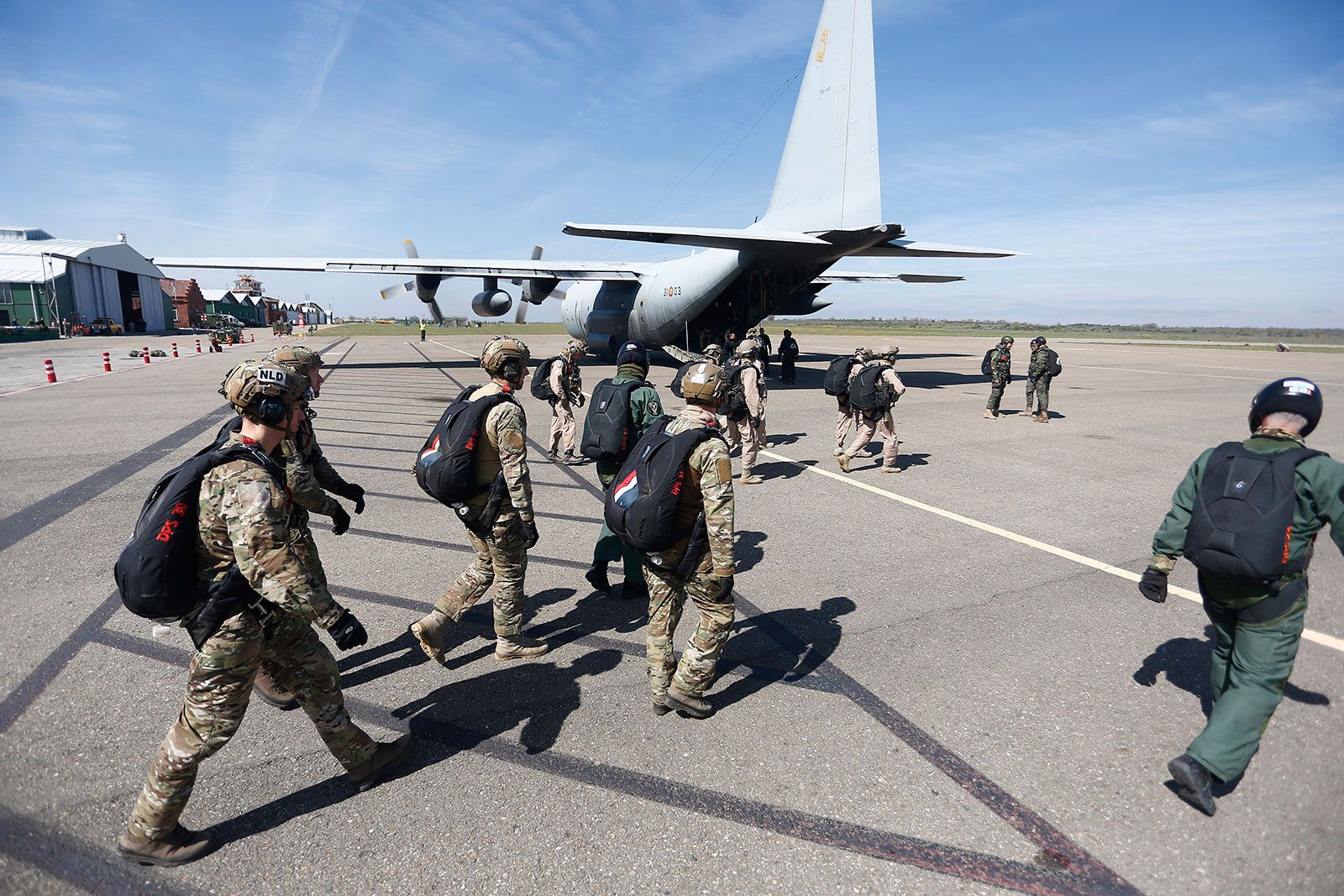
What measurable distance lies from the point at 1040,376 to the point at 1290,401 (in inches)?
472

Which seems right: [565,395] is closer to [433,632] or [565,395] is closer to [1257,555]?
[433,632]

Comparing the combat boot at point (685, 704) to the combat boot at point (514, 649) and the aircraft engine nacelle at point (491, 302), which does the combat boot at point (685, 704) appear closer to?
the combat boot at point (514, 649)

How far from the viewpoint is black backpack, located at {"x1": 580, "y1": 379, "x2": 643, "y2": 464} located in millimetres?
5344

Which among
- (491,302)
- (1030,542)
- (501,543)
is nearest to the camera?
(501,543)

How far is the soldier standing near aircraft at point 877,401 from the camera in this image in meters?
9.30

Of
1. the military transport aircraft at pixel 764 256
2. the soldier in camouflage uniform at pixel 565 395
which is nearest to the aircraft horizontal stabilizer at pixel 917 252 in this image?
the military transport aircraft at pixel 764 256

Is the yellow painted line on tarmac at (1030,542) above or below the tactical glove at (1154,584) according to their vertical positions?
below

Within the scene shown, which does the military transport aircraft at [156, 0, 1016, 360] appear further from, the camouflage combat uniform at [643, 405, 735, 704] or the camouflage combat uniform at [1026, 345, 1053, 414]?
the camouflage combat uniform at [643, 405, 735, 704]

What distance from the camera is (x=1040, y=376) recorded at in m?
14.0

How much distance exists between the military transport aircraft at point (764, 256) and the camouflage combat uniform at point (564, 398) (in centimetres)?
576

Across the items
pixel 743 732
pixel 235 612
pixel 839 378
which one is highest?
pixel 839 378

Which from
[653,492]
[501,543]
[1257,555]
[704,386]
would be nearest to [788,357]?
[704,386]

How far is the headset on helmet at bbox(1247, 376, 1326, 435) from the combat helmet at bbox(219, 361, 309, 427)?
4.71m

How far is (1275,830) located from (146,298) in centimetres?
8016
